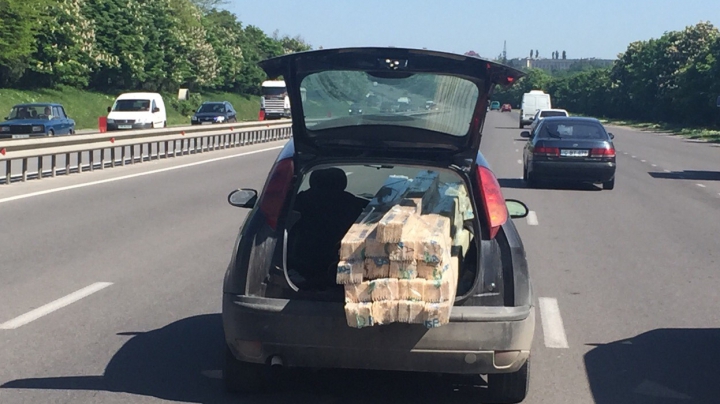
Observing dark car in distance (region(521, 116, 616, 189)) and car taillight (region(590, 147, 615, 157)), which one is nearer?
car taillight (region(590, 147, 615, 157))

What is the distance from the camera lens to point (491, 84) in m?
5.93

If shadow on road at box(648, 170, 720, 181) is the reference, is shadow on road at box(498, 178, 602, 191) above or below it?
above

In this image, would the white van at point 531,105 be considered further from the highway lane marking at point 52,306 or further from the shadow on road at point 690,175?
the highway lane marking at point 52,306

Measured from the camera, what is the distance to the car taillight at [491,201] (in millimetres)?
5879

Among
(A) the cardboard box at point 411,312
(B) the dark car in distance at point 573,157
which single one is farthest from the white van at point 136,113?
(A) the cardboard box at point 411,312

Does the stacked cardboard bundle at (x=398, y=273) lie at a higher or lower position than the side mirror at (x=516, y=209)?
lower

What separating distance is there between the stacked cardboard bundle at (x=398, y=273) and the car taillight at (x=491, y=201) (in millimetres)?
438

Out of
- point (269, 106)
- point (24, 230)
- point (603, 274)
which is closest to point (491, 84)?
point (603, 274)

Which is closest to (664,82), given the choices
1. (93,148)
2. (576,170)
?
(576,170)

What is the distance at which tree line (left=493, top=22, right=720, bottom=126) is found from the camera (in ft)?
275

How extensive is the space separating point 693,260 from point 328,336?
7.63m

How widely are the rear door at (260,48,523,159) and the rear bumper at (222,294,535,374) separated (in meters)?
0.97

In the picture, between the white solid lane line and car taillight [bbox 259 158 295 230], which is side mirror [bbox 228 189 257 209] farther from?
the white solid lane line

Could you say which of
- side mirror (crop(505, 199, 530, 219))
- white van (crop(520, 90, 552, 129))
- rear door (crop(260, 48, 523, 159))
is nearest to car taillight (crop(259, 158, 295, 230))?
rear door (crop(260, 48, 523, 159))
